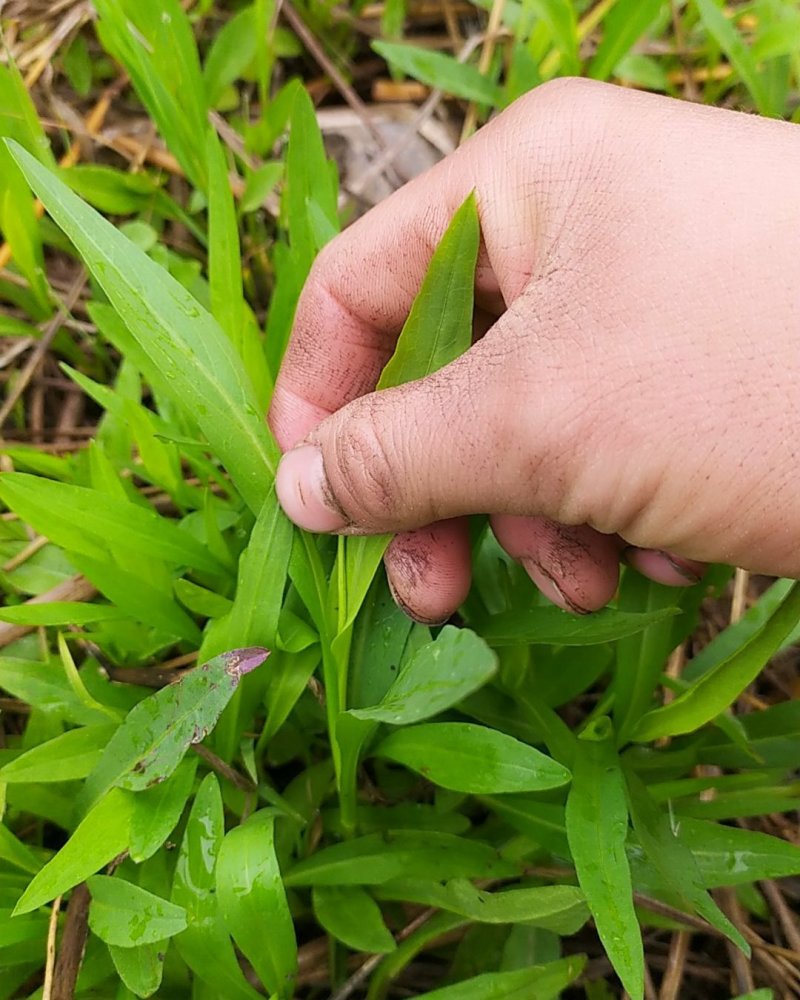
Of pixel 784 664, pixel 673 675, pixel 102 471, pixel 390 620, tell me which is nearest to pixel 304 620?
pixel 390 620

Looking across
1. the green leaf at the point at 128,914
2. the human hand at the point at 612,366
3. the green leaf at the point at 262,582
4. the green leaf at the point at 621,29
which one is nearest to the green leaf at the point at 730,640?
the human hand at the point at 612,366

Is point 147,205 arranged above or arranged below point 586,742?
above

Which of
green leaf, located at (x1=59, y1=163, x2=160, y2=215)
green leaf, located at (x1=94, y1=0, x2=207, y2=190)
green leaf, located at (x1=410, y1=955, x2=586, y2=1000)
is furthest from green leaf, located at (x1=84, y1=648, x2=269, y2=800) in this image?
green leaf, located at (x1=59, y1=163, x2=160, y2=215)

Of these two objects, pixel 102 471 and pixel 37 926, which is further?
pixel 102 471

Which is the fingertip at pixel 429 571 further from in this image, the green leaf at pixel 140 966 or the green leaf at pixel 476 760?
the green leaf at pixel 140 966

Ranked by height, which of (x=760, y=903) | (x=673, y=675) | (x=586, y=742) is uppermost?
(x=586, y=742)

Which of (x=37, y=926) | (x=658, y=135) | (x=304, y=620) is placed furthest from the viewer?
(x=304, y=620)

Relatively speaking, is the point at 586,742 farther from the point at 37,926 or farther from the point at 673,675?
the point at 37,926
